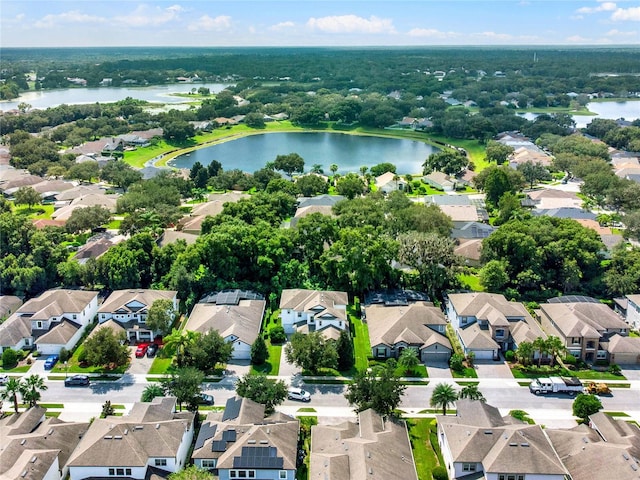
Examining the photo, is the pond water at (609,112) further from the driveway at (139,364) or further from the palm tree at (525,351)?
the driveway at (139,364)

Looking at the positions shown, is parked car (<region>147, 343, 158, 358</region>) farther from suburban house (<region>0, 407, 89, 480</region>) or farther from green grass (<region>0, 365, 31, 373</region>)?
suburban house (<region>0, 407, 89, 480</region>)

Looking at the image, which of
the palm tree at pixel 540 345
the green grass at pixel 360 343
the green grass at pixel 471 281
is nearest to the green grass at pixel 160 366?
the green grass at pixel 360 343

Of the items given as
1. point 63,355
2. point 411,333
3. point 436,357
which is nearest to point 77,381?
point 63,355

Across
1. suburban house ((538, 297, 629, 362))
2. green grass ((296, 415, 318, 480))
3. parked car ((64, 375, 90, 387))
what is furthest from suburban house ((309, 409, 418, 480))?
suburban house ((538, 297, 629, 362))

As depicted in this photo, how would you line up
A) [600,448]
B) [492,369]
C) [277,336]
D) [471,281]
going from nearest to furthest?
1. [600,448]
2. [492,369]
3. [277,336]
4. [471,281]

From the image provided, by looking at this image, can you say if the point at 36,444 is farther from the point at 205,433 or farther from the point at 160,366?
the point at 160,366

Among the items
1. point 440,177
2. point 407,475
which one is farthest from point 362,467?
point 440,177

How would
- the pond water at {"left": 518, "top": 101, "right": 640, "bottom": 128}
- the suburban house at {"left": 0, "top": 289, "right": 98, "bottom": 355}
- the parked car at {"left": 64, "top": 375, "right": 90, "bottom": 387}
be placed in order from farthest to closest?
the pond water at {"left": 518, "top": 101, "right": 640, "bottom": 128}
the suburban house at {"left": 0, "top": 289, "right": 98, "bottom": 355}
the parked car at {"left": 64, "top": 375, "right": 90, "bottom": 387}
